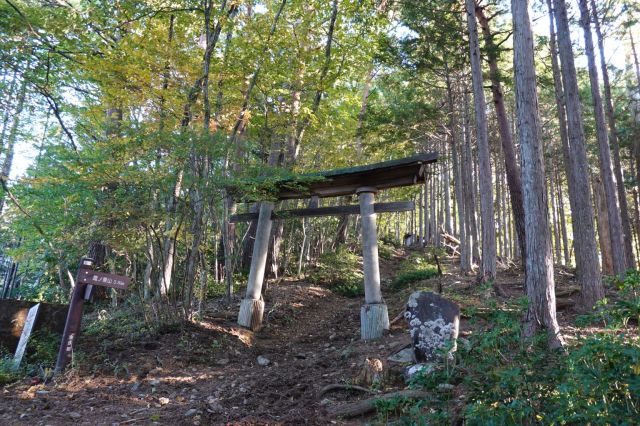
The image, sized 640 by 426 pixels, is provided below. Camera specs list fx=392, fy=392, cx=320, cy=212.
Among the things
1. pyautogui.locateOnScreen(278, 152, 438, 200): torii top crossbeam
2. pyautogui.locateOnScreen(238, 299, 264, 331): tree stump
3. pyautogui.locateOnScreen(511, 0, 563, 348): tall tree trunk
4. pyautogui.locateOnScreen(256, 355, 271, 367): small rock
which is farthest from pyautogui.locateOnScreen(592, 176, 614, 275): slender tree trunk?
pyautogui.locateOnScreen(256, 355, 271, 367): small rock

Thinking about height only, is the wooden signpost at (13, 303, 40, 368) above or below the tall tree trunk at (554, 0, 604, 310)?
below

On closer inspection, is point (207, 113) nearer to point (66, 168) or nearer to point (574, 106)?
point (66, 168)

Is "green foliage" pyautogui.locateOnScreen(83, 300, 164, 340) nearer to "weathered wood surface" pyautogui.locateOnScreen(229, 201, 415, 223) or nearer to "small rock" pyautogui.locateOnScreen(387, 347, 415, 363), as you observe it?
"weathered wood surface" pyautogui.locateOnScreen(229, 201, 415, 223)

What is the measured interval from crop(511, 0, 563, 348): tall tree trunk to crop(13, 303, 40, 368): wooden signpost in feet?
21.6

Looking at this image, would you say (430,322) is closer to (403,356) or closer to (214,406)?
(403,356)

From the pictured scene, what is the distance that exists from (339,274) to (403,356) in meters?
8.77

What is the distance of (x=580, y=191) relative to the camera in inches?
287

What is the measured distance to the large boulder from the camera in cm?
510

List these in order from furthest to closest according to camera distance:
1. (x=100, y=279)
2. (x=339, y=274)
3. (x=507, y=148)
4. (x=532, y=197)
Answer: (x=339, y=274)
(x=507, y=148)
(x=100, y=279)
(x=532, y=197)

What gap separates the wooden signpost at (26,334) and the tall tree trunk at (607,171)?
1068 cm

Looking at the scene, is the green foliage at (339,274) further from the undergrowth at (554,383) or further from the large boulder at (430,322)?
the undergrowth at (554,383)

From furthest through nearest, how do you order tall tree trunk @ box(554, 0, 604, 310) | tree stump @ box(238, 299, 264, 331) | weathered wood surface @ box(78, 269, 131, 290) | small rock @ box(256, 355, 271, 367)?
tree stump @ box(238, 299, 264, 331), tall tree trunk @ box(554, 0, 604, 310), small rock @ box(256, 355, 271, 367), weathered wood surface @ box(78, 269, 131, 290)

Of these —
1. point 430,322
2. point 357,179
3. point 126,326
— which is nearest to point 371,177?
point 357,179

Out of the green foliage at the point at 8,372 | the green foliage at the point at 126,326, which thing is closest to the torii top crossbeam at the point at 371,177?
the green foliage at the point at 126,326
